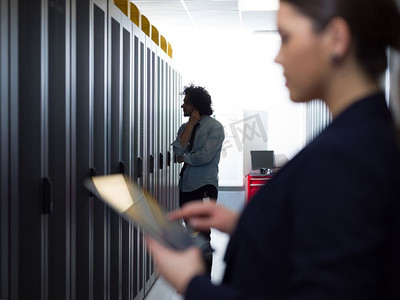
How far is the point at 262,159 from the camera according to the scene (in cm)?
748

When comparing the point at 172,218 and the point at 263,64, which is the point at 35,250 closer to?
the point at 172,218

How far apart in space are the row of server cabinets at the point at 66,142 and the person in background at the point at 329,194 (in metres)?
0.94

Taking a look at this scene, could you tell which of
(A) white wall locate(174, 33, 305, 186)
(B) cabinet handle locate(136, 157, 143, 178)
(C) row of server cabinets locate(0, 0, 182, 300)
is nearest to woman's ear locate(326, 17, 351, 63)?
(C) row of server cabinets locate(0, 0, 182, 300)

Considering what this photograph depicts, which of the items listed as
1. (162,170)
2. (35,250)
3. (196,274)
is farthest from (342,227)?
(162,170)

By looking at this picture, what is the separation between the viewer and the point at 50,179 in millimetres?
1841

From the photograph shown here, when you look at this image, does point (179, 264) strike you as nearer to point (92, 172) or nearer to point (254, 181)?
point (92, 172)

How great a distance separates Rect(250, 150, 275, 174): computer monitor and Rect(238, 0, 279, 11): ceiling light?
89.9 inches

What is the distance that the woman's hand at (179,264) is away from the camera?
75 centimetres

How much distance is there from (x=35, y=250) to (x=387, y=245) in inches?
53.5

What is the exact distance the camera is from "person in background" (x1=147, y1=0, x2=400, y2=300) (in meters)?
0.63

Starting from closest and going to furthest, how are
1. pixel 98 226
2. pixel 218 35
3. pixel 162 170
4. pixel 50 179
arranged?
pixel 50 179
pixel 98 226
pixel 162 170
pixel 218 35

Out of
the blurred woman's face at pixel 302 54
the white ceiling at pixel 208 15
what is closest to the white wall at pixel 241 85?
the white ceiling at pixel 208 15

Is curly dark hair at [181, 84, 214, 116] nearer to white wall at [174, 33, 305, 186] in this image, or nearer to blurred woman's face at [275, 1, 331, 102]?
white wall at [174, 33, 305, 186]

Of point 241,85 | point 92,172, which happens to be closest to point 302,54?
point 92,172
